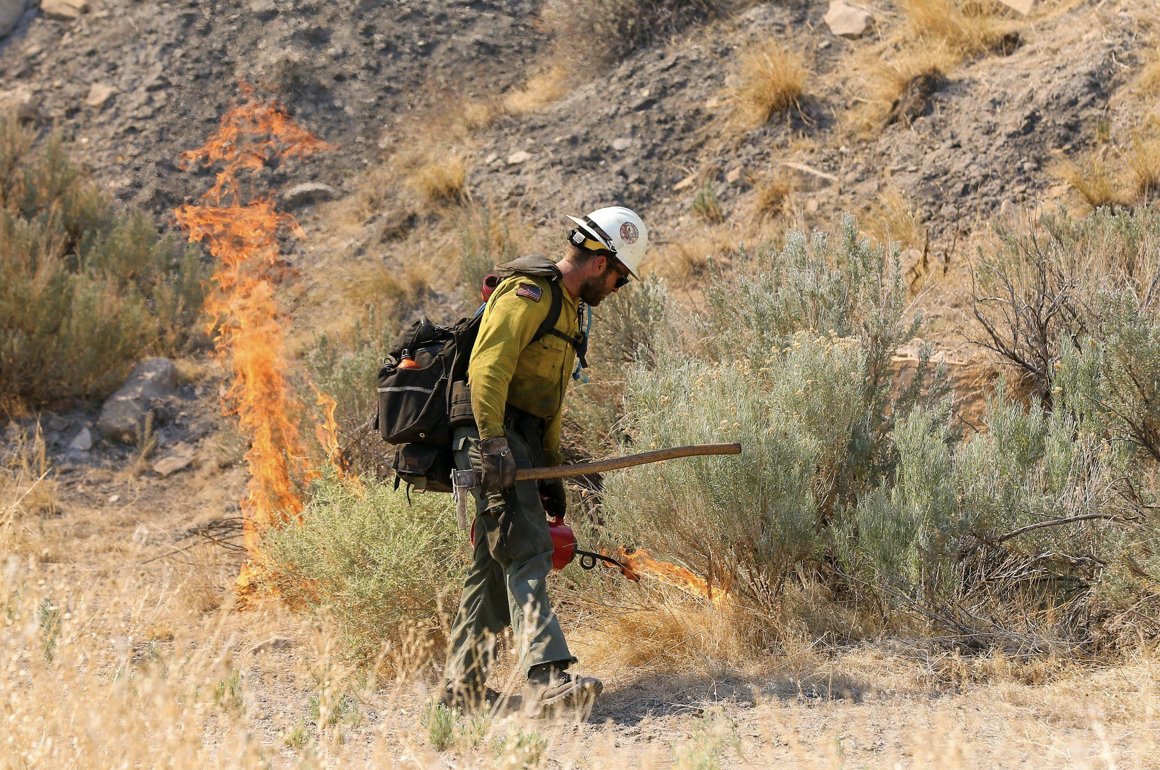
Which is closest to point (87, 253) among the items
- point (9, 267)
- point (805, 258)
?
point (9, 267)

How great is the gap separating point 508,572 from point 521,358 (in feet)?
2.83

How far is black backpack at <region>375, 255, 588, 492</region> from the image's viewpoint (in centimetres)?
469

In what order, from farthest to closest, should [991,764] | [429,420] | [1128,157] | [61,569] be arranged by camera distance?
[1128,157] → [61,569] → [429,420] → [991,764]

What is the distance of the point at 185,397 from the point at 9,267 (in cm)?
186

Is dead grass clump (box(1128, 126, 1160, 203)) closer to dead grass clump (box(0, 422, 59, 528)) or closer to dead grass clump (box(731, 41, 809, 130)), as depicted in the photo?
dead grass clump (box(731, 41, 809, 130))

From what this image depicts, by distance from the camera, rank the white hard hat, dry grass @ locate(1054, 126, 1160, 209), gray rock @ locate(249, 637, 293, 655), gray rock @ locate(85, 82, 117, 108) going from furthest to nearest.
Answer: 1. gray rock @ locate(85, 82, 117, 108)
2. dry grass @ locate(1054, 126, 1160, 209)
3. gray rock @ locate(249, 637, 293, 655)
4. the white hard hat

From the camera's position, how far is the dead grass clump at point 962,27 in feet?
35.6

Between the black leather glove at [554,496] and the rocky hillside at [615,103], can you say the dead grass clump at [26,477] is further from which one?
the black leather glove at [554,496]

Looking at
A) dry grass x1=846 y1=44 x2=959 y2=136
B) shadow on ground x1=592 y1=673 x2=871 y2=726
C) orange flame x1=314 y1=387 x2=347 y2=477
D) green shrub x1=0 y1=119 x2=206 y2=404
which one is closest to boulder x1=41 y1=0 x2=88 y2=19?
green shrub x1=0 y1=119 x2=206 y2=404

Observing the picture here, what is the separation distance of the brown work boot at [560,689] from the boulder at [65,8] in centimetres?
1372

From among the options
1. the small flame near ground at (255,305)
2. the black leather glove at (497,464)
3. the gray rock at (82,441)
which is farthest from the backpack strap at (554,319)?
the gray rock at (82,441)

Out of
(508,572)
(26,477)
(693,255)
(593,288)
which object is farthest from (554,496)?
(26,477)

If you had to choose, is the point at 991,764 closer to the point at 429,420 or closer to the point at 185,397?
the point at 429,420

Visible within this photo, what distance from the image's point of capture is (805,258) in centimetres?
739
